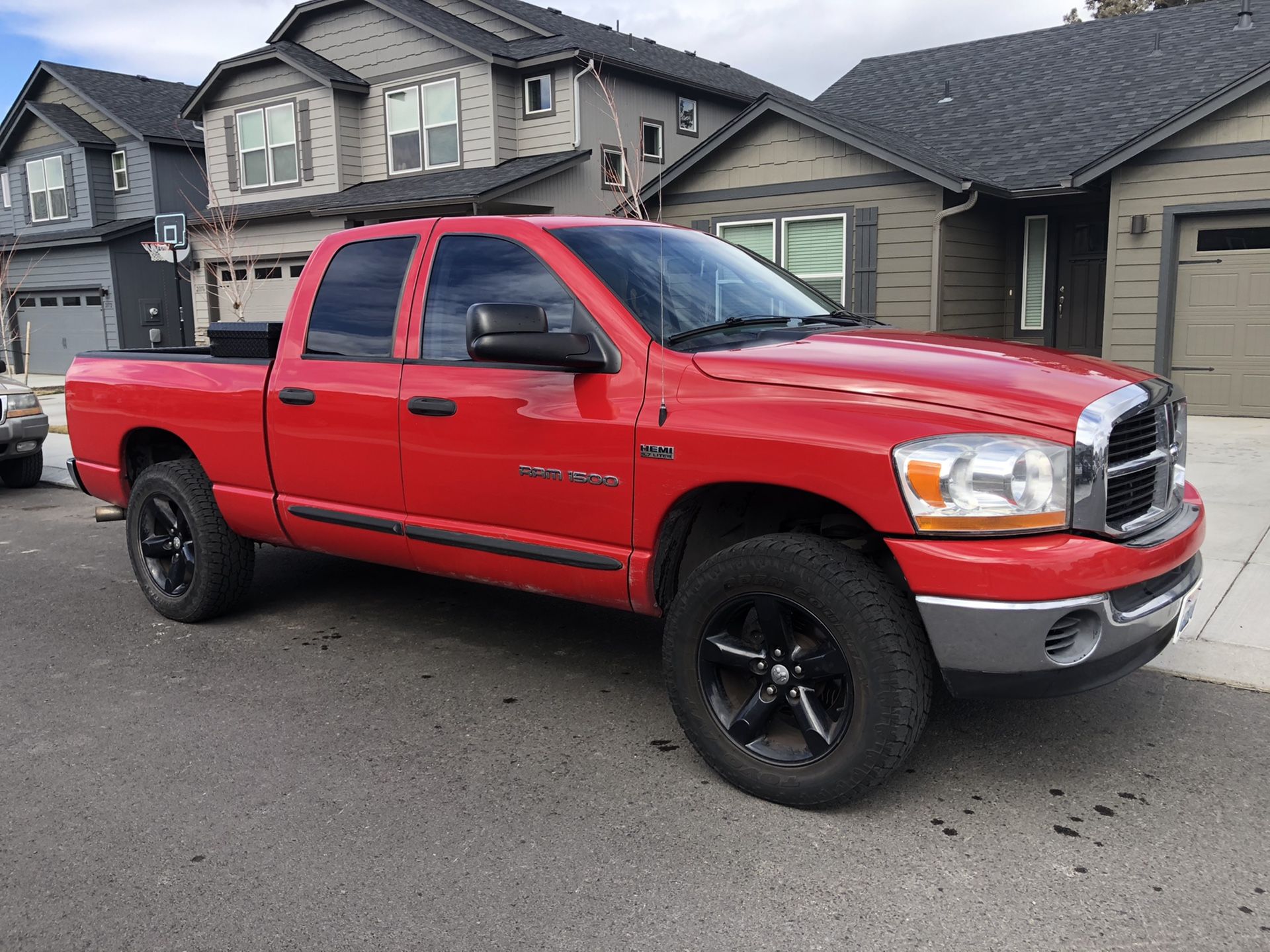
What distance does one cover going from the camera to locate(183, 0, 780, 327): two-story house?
19422 millimetres

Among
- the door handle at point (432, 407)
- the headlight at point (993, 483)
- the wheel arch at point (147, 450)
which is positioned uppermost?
the door handle at point (432, 407)

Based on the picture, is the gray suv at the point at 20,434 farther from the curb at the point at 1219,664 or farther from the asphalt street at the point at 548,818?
the curb at the point at 1219,664

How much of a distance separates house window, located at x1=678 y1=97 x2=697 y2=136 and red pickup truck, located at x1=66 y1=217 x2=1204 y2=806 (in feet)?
59.1

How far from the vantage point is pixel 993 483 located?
Answer: 309cm

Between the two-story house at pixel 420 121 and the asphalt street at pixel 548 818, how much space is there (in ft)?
46.8

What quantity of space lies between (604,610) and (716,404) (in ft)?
7.96

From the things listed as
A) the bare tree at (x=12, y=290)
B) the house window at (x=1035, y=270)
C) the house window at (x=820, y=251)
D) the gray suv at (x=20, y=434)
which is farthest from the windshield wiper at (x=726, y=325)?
the bare tree at (x=12, y=290)

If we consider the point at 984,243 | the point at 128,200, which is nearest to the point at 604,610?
the point at 984,243

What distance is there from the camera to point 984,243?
15125 mm

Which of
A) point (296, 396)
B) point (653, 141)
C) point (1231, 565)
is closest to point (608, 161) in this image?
point (653, 141)

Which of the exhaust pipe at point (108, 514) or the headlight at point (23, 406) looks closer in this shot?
the exhaust pipe at point (108, 514)

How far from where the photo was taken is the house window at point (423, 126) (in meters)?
20.3

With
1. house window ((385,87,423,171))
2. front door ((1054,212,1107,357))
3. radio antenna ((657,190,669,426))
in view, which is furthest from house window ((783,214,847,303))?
radio antenna ((657,190,669,426))

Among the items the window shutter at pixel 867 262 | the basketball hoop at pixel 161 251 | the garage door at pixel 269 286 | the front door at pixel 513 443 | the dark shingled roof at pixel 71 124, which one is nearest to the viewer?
the front door at pixel 513 443
